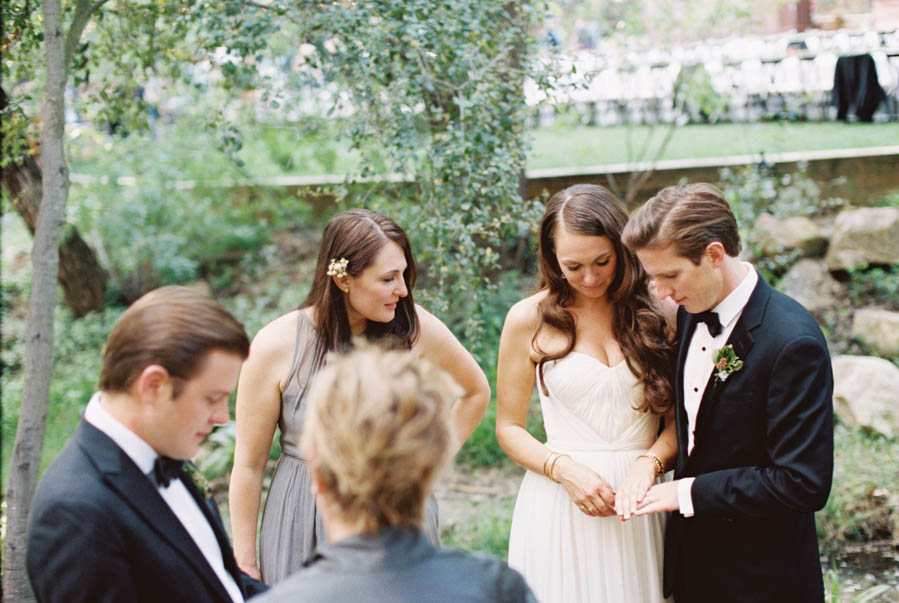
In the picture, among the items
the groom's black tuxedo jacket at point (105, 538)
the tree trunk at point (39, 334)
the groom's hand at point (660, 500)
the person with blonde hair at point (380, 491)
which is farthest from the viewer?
the tree trunk at point (39, 334)

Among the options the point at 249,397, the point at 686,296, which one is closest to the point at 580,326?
the point at 686,296

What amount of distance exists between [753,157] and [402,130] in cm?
459

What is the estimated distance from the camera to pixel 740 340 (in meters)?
2.58

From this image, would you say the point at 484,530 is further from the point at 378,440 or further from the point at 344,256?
the point at 378,440

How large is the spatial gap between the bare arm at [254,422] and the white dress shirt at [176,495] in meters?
0.84

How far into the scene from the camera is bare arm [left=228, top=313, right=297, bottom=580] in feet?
9.55

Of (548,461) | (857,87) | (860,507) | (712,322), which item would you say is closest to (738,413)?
(712,322)

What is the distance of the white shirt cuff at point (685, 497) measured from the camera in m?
2.64

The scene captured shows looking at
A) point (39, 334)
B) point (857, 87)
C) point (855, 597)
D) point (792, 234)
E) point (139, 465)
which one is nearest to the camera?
point (139, 465)

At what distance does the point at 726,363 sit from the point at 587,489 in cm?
67

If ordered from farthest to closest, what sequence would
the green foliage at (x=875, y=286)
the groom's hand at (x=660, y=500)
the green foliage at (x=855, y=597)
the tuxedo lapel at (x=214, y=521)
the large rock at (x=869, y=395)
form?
the green foliage at (x=875, y=286)
the large rock at (x=869, y=395)
the green foliage at (x=855, y=597)
the groom's hand at (x=660, y=500)
the tuxedo lapel at (x=214, y=521)

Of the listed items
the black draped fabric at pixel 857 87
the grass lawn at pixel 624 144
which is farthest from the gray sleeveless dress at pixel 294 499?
the black draped fabric at pixel 857 87

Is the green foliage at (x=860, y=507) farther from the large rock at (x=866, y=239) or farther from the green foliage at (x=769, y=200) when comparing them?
the large rock at (x=866, y=239)

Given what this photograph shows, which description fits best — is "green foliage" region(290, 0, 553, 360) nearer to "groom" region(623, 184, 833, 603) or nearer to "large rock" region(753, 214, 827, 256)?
"groom" region(623, 184, 833, 603)
